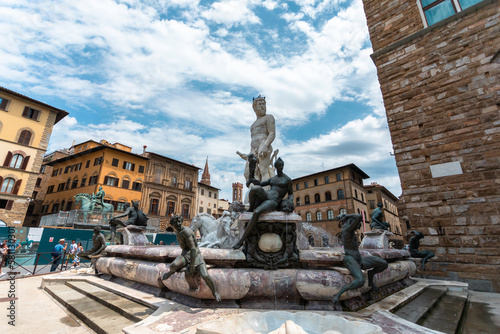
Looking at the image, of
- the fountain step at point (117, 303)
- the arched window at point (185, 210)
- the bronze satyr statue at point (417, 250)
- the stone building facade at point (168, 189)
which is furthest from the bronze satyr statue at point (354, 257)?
the arched window at point (185, 210)

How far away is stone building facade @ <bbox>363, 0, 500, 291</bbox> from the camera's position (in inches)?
244

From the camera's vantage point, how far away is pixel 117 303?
3650 millimetres

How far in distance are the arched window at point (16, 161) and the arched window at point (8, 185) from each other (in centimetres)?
152

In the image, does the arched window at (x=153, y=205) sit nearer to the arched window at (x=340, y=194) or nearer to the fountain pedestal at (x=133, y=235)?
the arched window at (x=340, y=194)

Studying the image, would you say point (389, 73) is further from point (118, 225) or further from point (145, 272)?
point (118, 225)

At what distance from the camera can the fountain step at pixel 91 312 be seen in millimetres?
2881

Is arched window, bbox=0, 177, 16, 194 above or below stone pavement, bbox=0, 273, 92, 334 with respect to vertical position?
above

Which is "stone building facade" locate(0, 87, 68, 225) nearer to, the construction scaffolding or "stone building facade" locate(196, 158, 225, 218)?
the construction scaffolding

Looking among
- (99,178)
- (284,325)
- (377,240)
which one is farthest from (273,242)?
(99,178)

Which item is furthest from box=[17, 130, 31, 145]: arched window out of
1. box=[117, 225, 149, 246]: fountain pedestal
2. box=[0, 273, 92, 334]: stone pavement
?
box=[0, 273, 92, 334]: stone pavement

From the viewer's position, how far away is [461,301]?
4055 mm

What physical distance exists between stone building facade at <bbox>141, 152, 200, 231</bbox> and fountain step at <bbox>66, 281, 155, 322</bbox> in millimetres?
30966

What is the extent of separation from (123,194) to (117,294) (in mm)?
32316

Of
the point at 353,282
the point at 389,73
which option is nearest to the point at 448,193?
the point at 389,73
